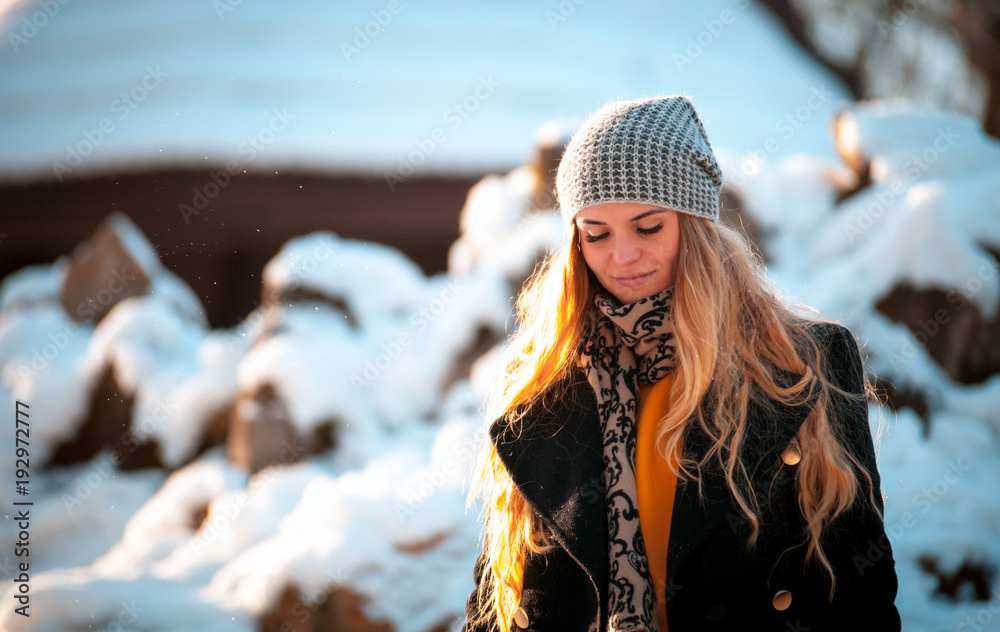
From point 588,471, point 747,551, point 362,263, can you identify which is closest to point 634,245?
point 588,471

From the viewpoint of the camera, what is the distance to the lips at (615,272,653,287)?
56.9 inches

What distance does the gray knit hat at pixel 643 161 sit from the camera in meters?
1.38

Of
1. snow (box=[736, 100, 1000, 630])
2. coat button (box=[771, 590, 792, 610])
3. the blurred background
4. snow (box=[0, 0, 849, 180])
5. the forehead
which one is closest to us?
coat button (box=[771, 590, 792, 610])

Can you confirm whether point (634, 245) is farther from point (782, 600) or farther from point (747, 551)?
point (782, 600)

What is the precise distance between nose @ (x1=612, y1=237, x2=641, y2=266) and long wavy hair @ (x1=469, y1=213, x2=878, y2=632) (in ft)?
0.35

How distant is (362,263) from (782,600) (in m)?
3.60

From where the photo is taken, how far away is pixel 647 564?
1373 millimetres

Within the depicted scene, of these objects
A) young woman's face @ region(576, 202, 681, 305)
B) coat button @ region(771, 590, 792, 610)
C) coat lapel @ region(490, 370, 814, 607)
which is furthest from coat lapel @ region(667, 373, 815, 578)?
young woman's face @ region(576, 202, 681, 305)

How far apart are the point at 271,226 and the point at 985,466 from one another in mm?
5452

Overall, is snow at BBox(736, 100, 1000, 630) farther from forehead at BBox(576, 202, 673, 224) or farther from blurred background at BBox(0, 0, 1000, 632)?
forehead at BBox(576, 202, 673, 224)

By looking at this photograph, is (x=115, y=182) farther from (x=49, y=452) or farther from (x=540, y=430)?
(x=540, y=430)

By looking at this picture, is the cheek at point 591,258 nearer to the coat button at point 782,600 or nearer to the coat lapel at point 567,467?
the coat lapel at point 567,467

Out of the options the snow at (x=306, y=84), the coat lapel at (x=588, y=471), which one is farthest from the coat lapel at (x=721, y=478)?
the snow at (x=306, y=84)

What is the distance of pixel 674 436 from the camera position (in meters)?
1.38
